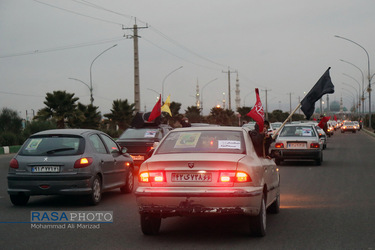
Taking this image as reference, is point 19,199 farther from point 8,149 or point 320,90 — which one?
point 8,149

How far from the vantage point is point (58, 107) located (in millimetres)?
45406

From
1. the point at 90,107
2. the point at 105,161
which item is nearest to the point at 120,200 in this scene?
the point at 105,161

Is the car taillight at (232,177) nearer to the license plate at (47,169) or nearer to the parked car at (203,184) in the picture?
the parked car at (203,184)

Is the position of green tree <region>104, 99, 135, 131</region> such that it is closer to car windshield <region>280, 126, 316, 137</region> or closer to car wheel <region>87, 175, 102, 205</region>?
car windshield <region>280, 126, 316, 137</region>

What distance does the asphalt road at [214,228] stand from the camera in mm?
7617

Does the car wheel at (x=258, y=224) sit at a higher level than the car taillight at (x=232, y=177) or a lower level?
lower

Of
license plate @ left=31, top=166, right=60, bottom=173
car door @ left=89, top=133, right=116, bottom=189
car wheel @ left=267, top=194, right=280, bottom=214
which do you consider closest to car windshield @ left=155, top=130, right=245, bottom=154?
car wheel @ left=267, top=194, right=280, bottom=214

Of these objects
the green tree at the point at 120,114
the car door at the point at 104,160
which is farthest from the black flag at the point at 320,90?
the green tree at the point at 120,114

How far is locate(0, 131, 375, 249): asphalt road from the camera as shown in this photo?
25.0ft

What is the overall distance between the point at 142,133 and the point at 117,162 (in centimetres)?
622

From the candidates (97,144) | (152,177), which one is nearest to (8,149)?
(97,144)

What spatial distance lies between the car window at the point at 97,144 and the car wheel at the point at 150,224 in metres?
3.85

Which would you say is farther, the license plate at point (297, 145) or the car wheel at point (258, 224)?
the license plate at point (297, 145)

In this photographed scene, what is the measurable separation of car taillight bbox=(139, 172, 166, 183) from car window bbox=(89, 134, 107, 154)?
410 centimetres
